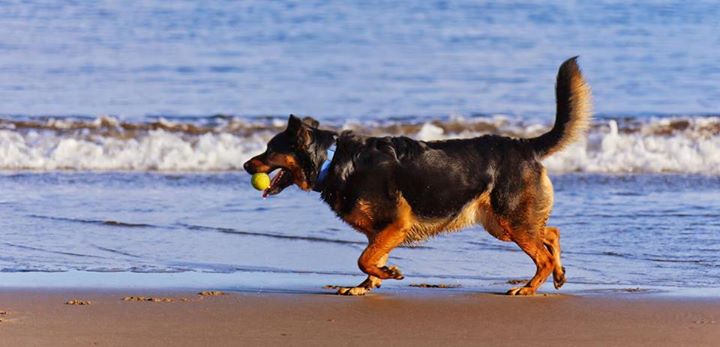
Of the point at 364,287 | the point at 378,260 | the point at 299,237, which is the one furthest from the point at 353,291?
the point at 299,237

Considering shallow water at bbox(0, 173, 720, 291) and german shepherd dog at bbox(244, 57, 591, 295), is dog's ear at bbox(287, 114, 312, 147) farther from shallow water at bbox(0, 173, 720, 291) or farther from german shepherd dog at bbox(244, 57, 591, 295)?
shallow water at bbox(0, 173, 720, 291)

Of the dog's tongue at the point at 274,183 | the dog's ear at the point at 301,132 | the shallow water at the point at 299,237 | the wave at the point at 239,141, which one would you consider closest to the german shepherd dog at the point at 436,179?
the dog's ear at the point at 301,132

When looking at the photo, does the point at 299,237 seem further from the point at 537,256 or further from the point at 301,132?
the point at 537,256

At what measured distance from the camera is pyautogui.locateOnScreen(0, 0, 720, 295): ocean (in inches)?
292

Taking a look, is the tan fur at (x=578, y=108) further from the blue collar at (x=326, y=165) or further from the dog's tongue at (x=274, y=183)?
the dog's tongue at (x=274, y=183)

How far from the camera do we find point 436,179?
6594 mm

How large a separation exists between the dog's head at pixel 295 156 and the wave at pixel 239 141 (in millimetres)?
4945

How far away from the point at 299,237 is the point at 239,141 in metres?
5.36

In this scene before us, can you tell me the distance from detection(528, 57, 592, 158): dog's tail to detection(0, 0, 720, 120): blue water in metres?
9.09

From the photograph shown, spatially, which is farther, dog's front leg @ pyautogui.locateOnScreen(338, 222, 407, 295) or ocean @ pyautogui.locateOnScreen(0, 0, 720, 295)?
ocean @ pyautogui.locateOnScreen(0, 0, 720, 295)

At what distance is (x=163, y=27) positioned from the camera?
1020 inches

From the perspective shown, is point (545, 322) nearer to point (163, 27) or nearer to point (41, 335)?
point (41, 335)

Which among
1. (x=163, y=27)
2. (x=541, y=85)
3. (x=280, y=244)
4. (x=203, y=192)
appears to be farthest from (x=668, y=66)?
(x=280, y=244)

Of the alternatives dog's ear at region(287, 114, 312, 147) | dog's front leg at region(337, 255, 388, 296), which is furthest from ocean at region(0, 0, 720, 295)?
dog's ear at region(287, 114, 312, 147)
